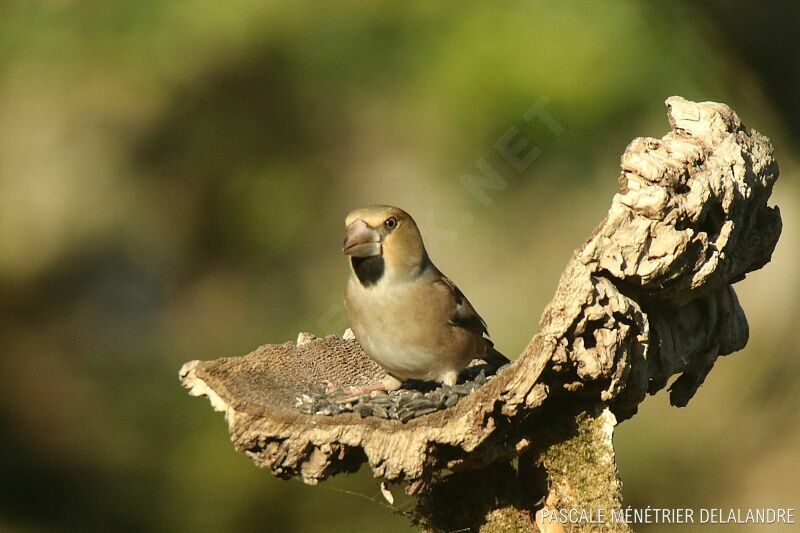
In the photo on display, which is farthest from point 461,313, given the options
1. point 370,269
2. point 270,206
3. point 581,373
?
point 270,206

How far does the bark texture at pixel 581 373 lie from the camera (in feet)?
12.6

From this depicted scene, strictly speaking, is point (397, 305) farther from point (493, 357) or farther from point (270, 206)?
point (270, 206)

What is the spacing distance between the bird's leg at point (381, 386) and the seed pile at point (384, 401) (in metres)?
0.04

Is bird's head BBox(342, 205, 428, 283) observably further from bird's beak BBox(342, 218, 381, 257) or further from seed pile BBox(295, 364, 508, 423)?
seed pile BBox(295, 364, 508, 423)

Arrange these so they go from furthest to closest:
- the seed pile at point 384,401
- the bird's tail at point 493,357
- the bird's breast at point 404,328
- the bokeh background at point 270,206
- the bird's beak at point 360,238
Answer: the bokeh background at point 270,206
the bird's tail at point 493,357
the bird's breast at point 404,328
the bird's beak at point 360,238
the seed pile at point 384,401

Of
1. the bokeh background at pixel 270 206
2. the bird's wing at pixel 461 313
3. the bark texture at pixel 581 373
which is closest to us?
the bark texture at pixel 581 373

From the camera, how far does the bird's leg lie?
4504 mm

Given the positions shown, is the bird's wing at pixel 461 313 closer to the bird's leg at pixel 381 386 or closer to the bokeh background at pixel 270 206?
the bird's leg at pixel 381 386

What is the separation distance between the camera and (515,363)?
152 inches

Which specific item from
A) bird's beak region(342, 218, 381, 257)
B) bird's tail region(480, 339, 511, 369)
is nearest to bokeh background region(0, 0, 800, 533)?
bird's tail region(480, 339, 511, 369)

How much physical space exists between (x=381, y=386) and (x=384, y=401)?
1.48ft

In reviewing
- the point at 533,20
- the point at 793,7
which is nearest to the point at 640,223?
the point at 533,20

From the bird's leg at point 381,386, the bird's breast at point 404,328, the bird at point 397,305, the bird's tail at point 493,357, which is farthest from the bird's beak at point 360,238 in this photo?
the bird's tail at point 493,357

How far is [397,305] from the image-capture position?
4.57 m
